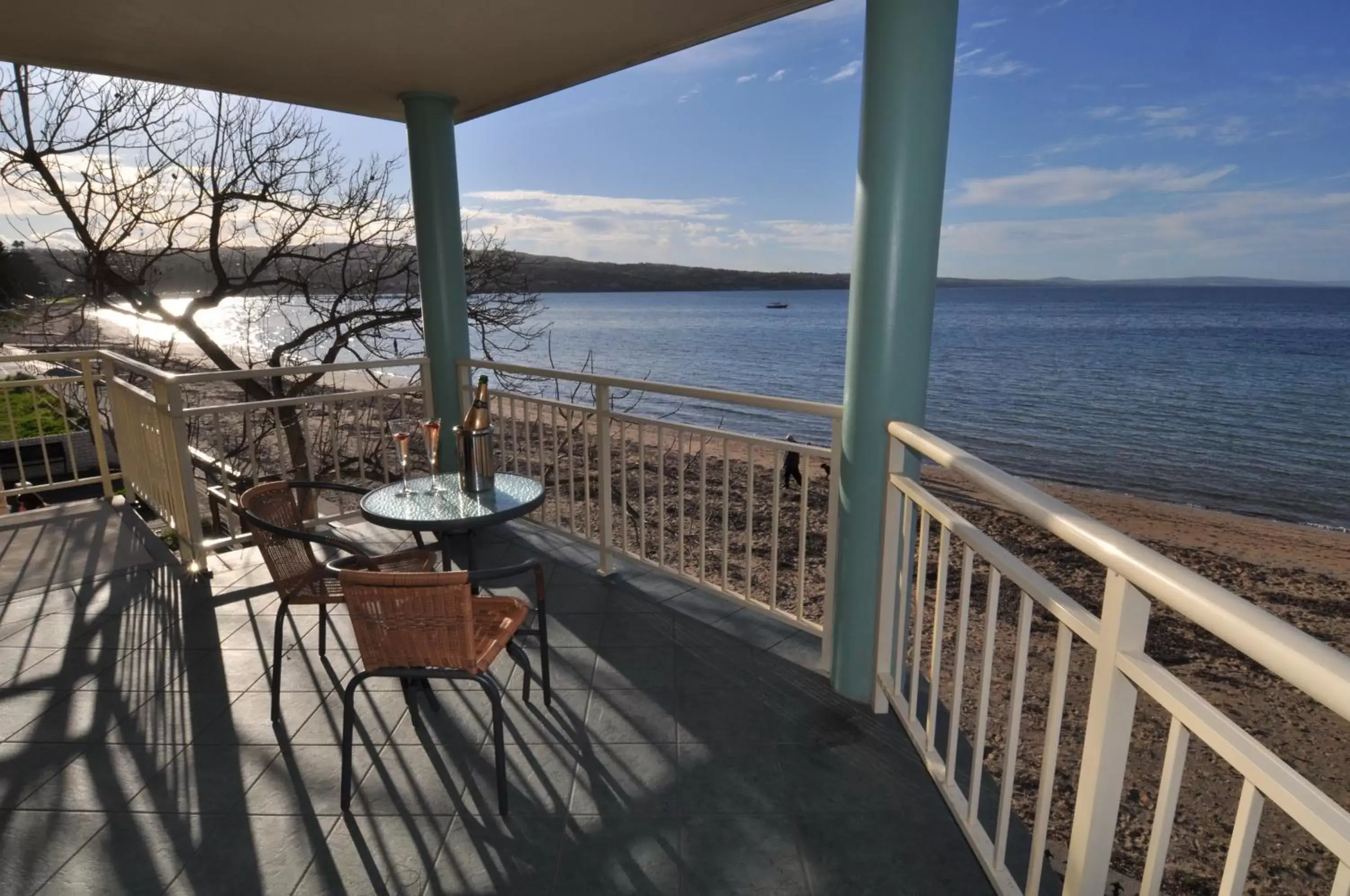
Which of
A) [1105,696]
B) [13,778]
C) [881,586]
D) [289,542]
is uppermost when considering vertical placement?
[1105,696]

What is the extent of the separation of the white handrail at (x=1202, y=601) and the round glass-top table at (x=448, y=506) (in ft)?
5.31

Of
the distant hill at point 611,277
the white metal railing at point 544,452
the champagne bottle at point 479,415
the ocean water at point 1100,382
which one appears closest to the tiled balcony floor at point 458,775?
the white metal railing at point 544,452

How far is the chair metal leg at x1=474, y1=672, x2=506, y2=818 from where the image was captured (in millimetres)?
1821

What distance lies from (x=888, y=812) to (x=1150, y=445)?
1765cm

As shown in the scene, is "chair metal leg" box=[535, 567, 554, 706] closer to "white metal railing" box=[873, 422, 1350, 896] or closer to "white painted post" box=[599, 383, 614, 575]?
"white painted post" box=[599, 383, 614, 575]

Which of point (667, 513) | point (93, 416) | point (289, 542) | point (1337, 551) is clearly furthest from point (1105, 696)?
point (1337, 551)

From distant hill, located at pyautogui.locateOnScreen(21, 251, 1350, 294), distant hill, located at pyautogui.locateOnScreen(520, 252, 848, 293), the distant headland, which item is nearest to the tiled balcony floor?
distant hill, located at pyautogui.locateOnScreen(21, 251, 1350, 294)

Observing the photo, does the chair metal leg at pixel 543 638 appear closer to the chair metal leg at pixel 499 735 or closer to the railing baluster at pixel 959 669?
the chair metal leg at pixel 499 735

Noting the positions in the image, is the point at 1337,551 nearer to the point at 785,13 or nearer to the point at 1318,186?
the point at 785,13

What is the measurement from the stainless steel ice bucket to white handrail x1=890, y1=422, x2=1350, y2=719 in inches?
75.2

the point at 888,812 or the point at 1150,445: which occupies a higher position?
the point at 888,812

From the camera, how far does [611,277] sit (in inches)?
561

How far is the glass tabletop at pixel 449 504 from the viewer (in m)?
2.32

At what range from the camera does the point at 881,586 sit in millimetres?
2316
